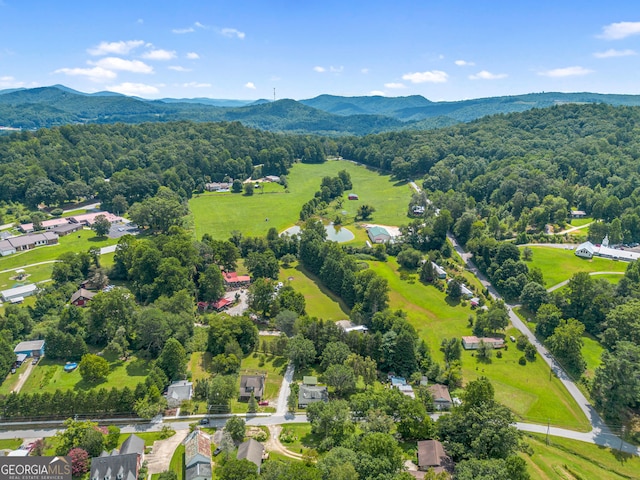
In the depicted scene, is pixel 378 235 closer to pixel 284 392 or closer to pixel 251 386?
pixel 284 392

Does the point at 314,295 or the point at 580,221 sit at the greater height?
the point at 580,221

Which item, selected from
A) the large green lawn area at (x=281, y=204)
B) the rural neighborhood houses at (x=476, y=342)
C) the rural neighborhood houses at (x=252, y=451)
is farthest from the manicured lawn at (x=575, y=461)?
the large green lawn area at (x=281, y=204)

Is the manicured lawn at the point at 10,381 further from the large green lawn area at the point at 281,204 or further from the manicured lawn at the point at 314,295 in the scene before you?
the large green lawn area at the point at 281,204

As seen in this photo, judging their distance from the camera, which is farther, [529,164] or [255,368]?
[529,164]

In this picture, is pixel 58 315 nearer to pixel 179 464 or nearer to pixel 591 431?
pixel 179 464


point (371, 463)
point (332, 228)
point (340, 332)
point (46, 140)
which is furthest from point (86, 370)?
point (46, 140)

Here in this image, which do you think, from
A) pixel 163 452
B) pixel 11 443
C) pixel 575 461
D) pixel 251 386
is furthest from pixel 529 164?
pixel 11 443

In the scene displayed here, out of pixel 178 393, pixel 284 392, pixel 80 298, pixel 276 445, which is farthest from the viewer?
pixel 80 298

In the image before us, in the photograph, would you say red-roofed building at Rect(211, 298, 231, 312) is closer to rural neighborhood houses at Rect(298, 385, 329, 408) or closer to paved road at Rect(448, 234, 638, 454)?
rural neighborhood houses at Rect(298, 385, 329, 408)
